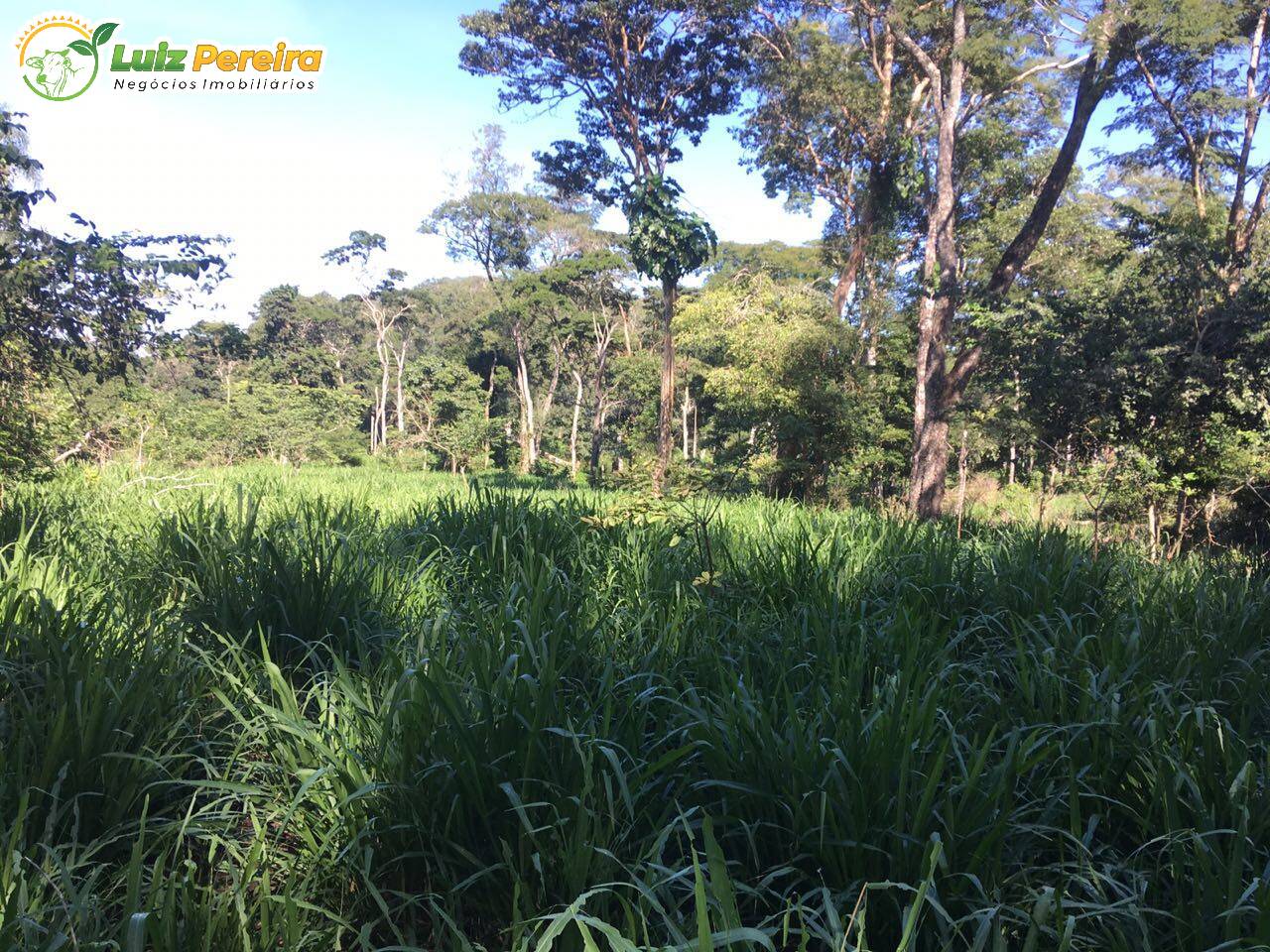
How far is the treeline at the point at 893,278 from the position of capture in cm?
788

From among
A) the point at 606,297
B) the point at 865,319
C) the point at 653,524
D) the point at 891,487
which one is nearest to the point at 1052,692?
the point at 653,524

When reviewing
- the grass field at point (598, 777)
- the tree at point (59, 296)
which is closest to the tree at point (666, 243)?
the tree at point (59, 296)

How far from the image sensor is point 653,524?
4262 mm

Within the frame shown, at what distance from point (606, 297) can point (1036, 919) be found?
1169 inches

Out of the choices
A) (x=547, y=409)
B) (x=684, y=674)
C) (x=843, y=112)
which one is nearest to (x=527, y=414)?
(x=547, y=409)

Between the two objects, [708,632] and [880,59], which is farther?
[880,59]

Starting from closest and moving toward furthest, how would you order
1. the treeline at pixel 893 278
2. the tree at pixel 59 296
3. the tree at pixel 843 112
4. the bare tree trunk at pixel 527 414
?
1. the tree at pixel 59 296
2. the treeline at pixel 893 278
3. the tree at pixel 843 112
4. the bare tree trunk at pixel 527 414

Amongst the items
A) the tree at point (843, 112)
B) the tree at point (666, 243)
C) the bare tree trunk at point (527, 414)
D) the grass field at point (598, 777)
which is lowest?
the grass field at point (598, 777)

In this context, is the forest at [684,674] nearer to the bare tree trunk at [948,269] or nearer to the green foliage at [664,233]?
the bare tree trunk at [948,269]

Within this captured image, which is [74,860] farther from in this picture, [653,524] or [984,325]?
[984,325]

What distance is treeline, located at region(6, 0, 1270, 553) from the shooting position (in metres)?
7.88

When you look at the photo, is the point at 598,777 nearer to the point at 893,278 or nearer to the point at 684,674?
the point at 684,674

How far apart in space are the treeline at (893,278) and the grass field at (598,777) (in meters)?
2.11

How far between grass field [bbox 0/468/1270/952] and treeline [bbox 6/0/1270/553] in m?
2.11
